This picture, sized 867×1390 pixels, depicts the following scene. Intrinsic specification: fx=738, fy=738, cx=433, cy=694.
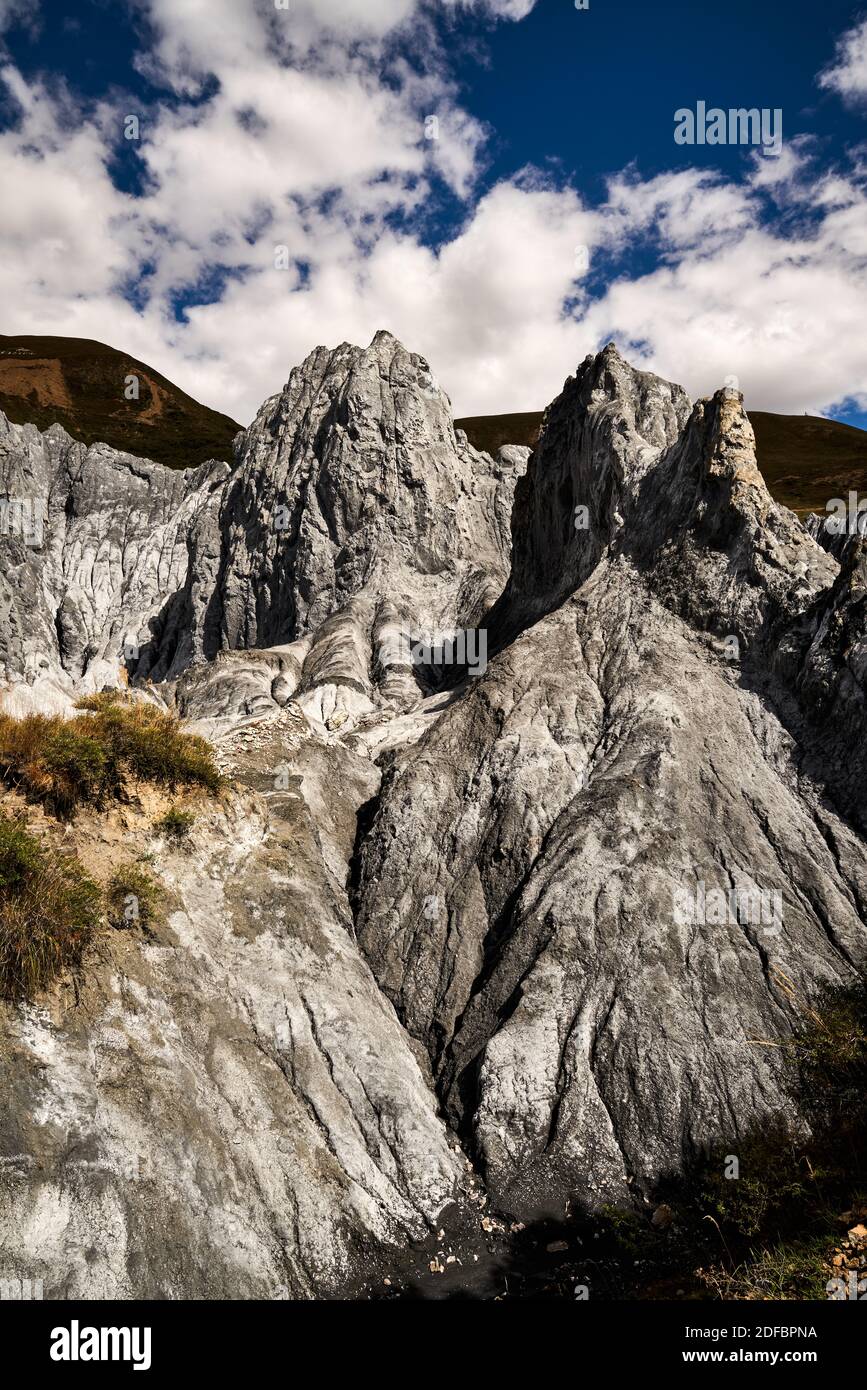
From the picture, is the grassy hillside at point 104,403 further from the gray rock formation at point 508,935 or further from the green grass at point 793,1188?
the green grass at point 793,1188

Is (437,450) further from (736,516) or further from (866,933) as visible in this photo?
(866,933)

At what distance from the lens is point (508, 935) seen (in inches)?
627

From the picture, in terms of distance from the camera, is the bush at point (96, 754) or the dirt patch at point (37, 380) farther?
the dirt patch at point (37, 380)

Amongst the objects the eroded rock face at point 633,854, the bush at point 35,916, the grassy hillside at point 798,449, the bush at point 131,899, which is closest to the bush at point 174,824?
the bush at point 131,899

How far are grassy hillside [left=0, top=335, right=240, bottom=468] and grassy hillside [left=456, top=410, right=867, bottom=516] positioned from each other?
34459 mm

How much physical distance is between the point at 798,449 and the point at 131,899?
376ft

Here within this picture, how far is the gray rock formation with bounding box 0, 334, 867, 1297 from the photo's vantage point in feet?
33.7

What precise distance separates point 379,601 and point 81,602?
30606 mm

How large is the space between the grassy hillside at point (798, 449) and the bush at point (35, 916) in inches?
2848

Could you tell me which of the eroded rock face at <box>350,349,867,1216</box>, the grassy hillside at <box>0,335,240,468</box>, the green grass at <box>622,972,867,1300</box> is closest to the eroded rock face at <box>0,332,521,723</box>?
the eroded rock face at <box>350,349,867,1216</box>

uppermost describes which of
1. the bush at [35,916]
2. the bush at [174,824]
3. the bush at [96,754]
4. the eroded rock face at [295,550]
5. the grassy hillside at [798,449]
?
the grassy hillside at [798,449]

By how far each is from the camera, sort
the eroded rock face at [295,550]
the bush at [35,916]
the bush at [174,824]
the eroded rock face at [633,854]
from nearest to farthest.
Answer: the bush at [35,916]
the eroded rock face at [633,854]
the bush at [174,824]
the eroded rock face at [295,550]

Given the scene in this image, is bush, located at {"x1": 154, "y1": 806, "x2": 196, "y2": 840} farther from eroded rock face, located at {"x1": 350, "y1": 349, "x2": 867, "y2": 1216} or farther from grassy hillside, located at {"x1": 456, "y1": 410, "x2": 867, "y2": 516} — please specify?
grassy hillside, located at {"x1": 456, "y1": 410, "x2": 867, "y2": 516}

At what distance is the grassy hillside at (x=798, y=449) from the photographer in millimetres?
84688
